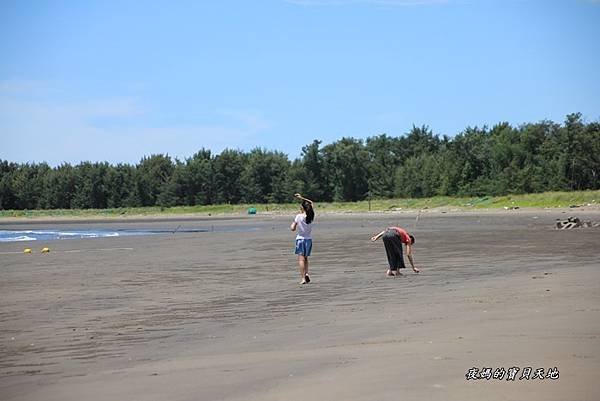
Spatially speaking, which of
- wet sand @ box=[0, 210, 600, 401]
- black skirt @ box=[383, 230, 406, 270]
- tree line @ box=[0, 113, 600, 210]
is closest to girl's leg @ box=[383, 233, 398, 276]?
black skirt @ box=[383, 230, 406, 270]

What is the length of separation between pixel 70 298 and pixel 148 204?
99.1 meters

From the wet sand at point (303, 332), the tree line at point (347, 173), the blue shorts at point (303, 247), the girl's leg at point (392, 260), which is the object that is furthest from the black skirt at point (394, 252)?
the tree line at point (347, 173)

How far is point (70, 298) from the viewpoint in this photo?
13766 millimetres

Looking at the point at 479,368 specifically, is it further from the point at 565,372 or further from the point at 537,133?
the point at 537,133

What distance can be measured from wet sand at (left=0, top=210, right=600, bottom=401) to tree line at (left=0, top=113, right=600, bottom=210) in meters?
56.6

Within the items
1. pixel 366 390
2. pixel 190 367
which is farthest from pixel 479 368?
pixel 190 367

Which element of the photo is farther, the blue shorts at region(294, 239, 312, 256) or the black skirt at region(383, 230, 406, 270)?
the black skirt at region(383, 230, 406, 270)

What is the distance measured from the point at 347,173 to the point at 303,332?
90.0m

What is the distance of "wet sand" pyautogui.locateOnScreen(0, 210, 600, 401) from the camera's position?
6410mm

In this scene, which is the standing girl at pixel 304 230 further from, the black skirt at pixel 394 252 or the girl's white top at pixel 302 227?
the black skirt at pixel 394 252

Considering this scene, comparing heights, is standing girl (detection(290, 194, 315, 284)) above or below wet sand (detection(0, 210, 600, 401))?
above

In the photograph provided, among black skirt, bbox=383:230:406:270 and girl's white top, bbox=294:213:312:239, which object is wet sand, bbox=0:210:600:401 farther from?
girl's white top, bbox=294:213:312:239

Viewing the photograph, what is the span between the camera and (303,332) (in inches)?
364

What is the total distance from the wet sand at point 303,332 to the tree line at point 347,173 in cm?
5660
